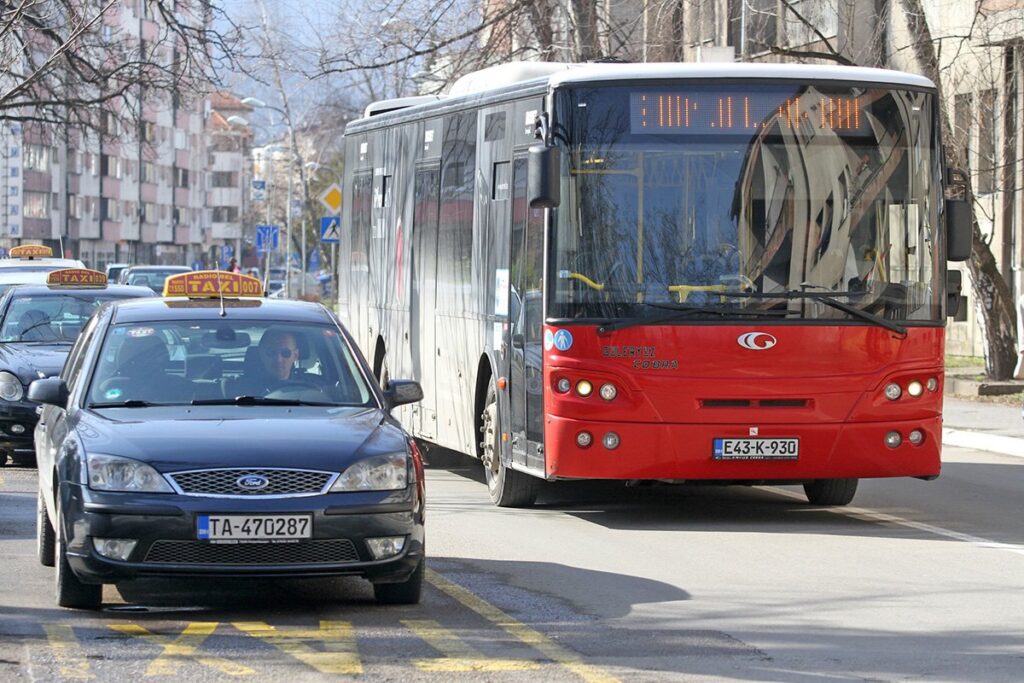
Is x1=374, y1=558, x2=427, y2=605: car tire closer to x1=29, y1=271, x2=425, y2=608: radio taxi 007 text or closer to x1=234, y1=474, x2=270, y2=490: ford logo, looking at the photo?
x1=29, y1=271, x2=425, y2=608: radio taxi 007 text

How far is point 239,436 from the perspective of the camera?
8.98 meters

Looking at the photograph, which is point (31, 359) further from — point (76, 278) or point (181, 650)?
point (181, 650)

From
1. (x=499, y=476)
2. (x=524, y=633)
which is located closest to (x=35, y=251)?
(x=499, y=476)

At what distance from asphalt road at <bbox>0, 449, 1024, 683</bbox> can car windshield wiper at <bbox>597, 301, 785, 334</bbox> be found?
1.37 m

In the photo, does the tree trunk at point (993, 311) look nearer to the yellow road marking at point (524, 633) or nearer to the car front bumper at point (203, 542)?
the yellow road marking at point (524, 633)

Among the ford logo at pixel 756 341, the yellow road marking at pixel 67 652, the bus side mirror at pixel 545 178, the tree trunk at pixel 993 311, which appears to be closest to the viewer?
the yellow road marking at pixel 67 652

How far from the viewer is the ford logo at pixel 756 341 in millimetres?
12883

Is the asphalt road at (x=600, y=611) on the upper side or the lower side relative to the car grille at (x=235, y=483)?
lower

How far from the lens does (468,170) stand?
51.2 feet

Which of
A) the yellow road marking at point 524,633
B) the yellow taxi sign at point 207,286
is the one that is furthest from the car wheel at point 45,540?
the yellow road marking at point 524,633

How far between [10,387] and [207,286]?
261 inches

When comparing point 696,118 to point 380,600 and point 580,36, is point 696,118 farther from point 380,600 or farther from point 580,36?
point 580,36

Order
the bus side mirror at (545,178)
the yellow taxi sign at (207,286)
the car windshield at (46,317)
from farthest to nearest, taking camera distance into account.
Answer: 1. the car windshield at (46,317)
2. the bus side mirror at (545,178)
3. the yellow taxi sign at (207,286)

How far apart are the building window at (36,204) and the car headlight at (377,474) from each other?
269ft
